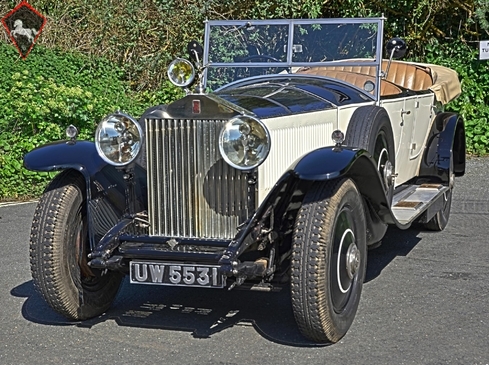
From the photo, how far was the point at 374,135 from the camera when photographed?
16.1ft

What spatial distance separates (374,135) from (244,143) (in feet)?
4.09

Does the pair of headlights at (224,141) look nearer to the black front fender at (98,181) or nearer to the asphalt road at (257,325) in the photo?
the black front fender at (98,181)

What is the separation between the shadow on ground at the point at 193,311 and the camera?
4.36 meters

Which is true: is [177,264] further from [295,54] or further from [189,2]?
[189,2]

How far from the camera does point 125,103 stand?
11.1m

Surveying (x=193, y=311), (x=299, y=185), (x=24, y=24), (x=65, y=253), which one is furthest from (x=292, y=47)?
(x=24, y=24)

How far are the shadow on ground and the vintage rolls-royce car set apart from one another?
0.21 meters

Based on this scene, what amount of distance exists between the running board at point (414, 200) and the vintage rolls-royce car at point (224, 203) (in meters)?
0.08

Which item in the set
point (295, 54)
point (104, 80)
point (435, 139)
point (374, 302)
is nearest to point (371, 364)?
point (374, 302)

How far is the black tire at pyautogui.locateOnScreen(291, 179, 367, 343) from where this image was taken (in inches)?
153

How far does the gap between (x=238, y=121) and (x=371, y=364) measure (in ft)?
4.44

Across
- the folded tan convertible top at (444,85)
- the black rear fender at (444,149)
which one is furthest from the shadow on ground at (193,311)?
the folded tan convertible top at (444,85)

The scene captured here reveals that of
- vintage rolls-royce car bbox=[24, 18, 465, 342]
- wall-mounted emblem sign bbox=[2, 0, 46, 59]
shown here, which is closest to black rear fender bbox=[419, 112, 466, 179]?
vintage rolls-royce car bbox=[24, 18, 465, 342]

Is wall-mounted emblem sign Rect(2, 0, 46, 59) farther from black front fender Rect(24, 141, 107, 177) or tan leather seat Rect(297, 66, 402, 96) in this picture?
black front fender Rect(24, 141, 107, 177)
